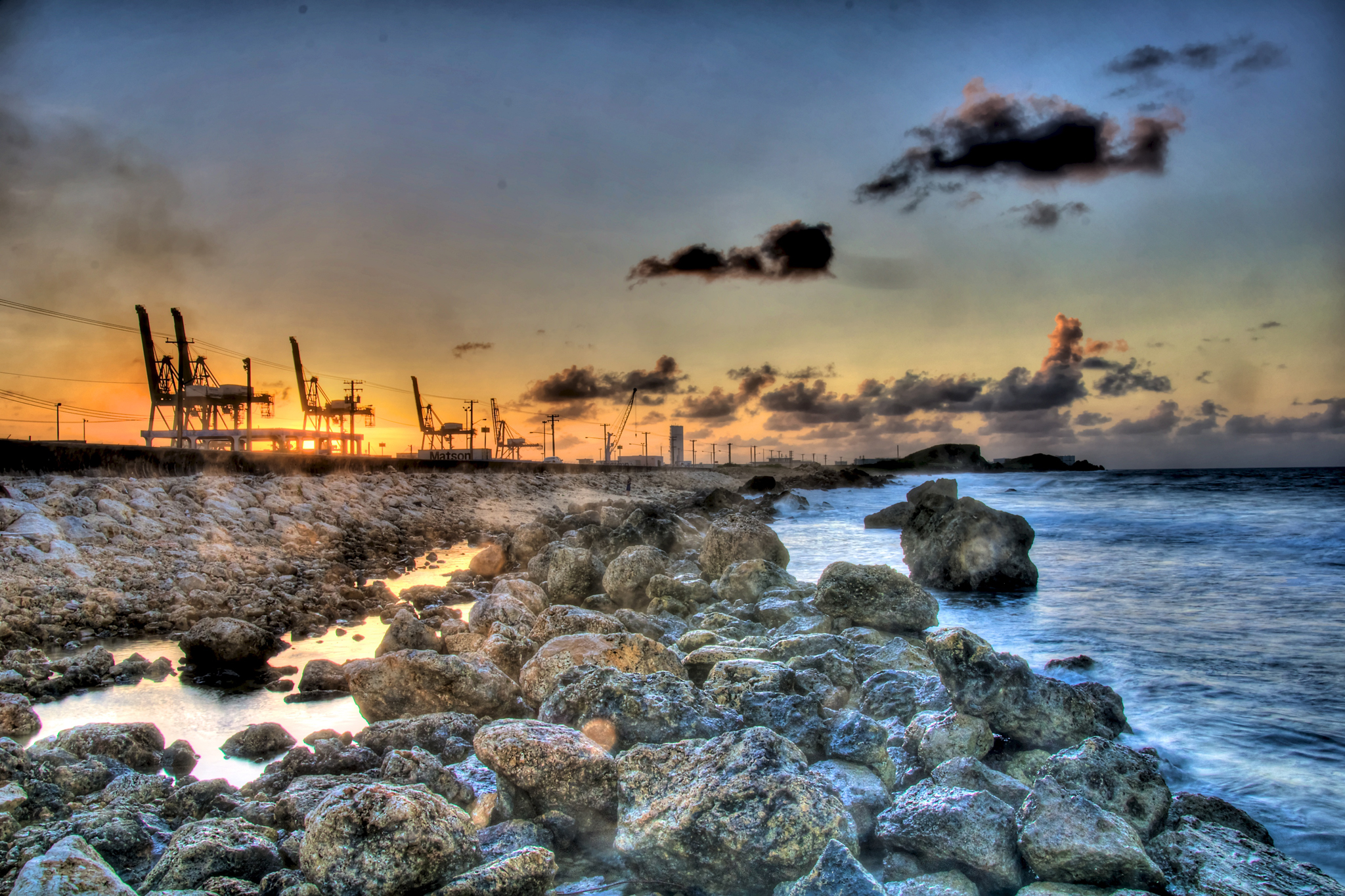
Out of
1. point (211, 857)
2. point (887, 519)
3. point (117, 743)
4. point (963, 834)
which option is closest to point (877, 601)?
point (963, 834)

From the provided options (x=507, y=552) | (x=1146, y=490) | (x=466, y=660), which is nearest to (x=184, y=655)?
(x=466, y=660)

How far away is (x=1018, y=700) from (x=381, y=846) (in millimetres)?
3542

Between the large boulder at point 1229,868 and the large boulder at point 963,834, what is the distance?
2.07 feet

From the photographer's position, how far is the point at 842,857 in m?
2.36

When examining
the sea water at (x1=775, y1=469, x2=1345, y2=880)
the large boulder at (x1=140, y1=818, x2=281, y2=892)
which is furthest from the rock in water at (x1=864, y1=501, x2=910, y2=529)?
the large boulder at (x1=140, y1=818, x2=281, y2=892)

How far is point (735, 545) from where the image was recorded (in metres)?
9.41

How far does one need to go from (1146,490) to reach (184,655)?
5028 centimetres

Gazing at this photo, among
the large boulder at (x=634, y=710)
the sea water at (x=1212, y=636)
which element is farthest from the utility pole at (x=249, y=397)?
the large boulder at (x=634, y=710)

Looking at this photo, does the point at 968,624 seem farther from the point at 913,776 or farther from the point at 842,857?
the point at 842,857

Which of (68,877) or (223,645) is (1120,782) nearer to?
(68,877)

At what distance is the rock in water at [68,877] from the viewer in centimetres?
221

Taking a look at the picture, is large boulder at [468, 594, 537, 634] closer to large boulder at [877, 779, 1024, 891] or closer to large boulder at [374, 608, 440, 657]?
large boulder at [374, 608, 440, 657]

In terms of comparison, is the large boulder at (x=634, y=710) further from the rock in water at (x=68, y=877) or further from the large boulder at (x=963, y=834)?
the rock in water at (x=68, y=877)

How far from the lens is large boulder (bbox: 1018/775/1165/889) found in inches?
101
